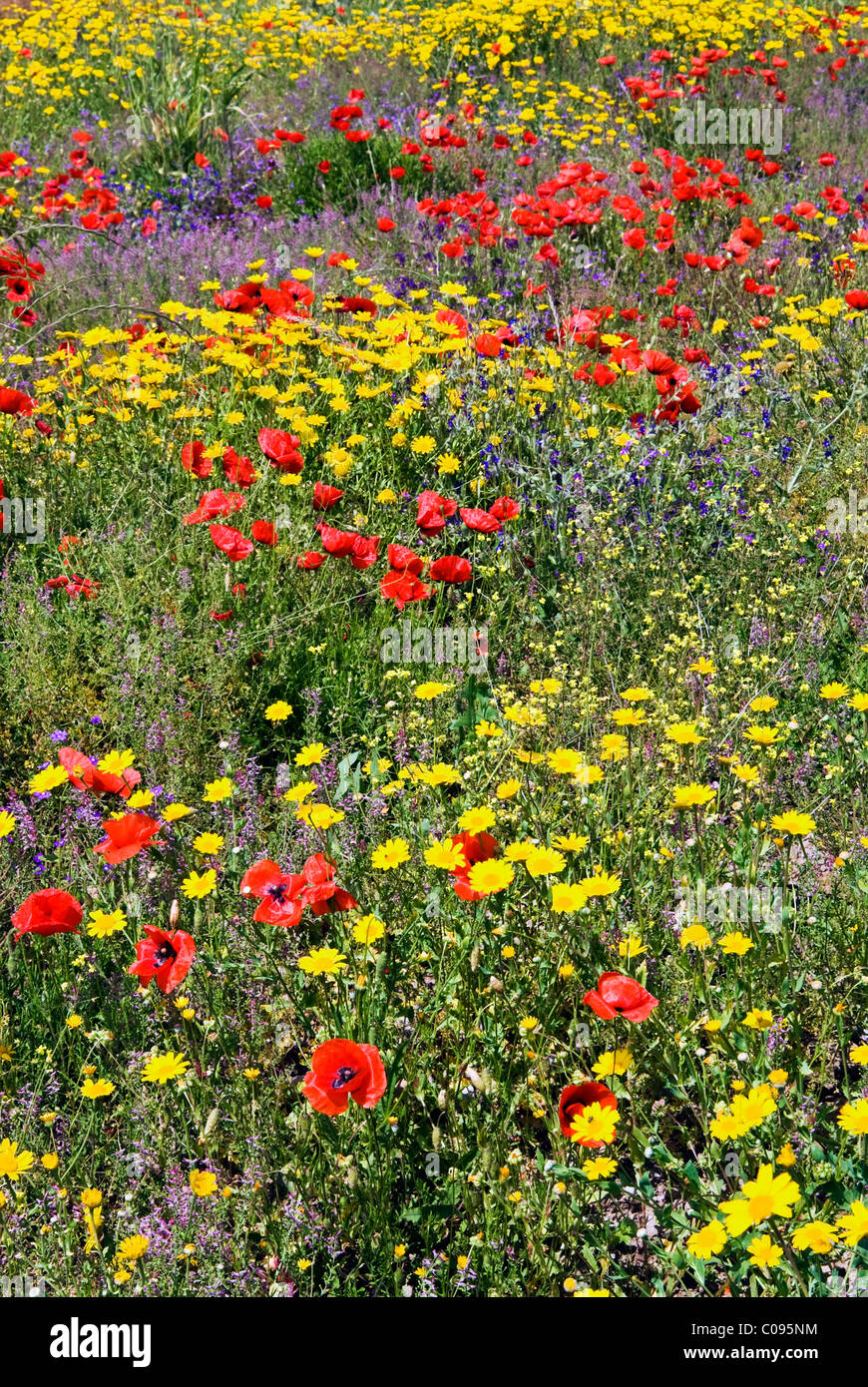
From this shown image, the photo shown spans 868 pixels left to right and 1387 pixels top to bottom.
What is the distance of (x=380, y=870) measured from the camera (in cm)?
246

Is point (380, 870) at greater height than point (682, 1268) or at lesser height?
greater

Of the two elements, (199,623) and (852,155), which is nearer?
(199,623)

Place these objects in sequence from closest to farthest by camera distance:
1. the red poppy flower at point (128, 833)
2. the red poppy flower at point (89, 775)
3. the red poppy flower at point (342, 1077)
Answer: the red poppy flower at point (342, 1077), the red poppy flower at point (128, 833), the red poppy flower at point (89, 775)

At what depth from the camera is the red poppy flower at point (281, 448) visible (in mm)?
3195

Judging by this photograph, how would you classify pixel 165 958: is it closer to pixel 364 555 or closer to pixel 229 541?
pixel 229 541

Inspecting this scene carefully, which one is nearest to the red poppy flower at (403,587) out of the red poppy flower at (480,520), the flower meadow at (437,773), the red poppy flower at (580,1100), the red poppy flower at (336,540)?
the flower meadow at (437,773)

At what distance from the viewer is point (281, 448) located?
10.5 ft

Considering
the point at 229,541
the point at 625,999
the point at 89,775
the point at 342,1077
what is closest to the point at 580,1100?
the point at 625,999

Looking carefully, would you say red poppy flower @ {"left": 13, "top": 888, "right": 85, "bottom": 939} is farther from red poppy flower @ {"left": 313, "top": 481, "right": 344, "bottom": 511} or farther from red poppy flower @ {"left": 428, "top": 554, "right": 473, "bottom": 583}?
red poppy flower @ {"left": 313, "top": 481, "right": 344, "bottom": 511}

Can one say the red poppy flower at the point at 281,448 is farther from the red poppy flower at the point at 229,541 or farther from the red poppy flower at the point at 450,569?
the red poppy flower at the point at 450,569

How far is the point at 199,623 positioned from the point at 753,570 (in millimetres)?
1676

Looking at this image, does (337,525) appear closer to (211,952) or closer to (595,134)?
(211,952)

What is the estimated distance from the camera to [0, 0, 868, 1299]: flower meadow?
6.06 feet

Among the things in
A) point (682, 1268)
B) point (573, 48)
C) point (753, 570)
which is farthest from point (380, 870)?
point (573, 48)
